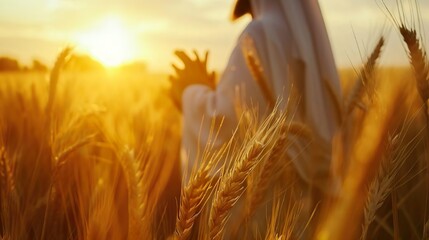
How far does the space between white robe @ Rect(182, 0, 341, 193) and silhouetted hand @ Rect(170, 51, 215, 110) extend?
0.24 metres

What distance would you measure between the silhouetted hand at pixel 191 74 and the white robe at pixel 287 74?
239 millimetres

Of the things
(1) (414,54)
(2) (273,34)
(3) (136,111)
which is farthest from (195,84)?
(1) (414,54)

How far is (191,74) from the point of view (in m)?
2.34

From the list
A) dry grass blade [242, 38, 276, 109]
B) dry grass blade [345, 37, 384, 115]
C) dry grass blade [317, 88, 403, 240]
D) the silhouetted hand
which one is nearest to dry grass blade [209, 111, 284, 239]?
dry grass blade [317, 88, 403, 240]

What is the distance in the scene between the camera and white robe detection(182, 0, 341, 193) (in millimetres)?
1906

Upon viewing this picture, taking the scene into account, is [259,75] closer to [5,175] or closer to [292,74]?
[292,74]

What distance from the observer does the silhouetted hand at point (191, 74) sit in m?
2.31

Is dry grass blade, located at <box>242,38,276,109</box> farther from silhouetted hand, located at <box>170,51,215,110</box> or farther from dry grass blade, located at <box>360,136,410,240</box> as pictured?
dry grass blade, located at <box>360,136,410,240</box>

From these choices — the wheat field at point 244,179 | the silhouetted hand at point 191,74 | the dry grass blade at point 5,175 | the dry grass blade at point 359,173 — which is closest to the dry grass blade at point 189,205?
the wheat field at point 244,179

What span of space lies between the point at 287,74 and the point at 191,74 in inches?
22.1

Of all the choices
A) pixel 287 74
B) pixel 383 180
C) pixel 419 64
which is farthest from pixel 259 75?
pixel 383 180

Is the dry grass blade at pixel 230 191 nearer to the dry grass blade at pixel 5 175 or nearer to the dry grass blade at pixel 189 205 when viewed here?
the dry grass blade at pixel 189 205

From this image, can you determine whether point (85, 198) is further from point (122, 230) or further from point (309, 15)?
point (309, 15)

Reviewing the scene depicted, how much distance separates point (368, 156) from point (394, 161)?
0.12 m
